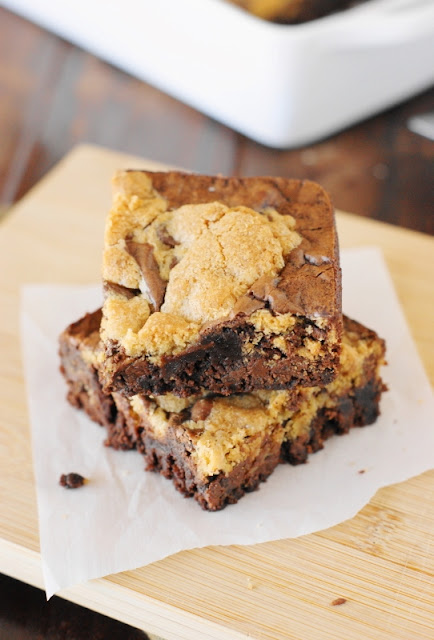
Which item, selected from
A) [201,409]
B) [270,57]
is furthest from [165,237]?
[270,57]

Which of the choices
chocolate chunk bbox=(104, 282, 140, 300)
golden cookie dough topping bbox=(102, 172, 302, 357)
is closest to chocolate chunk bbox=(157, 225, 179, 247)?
golden cookie dough topping bbox=(102, 172, 302, 357)

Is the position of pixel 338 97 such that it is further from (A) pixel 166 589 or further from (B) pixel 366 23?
(A) pixel 166 589

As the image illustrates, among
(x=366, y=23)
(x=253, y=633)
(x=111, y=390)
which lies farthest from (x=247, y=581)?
(x=366, y=23)

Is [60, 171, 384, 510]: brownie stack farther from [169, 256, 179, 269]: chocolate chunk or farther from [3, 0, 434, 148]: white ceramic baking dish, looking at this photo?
[3, 0, 434, 148]: white ceramic baking dish

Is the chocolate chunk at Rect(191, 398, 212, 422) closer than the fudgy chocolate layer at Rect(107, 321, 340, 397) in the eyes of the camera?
No

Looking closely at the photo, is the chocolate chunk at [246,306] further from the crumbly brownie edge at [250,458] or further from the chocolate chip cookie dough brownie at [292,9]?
the chocolate chip cookie dough brownie at [292,9]

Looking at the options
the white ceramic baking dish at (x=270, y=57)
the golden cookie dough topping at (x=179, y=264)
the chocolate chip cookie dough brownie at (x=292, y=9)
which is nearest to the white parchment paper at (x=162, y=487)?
the golden cookie dough topping at (x=179, y=264)

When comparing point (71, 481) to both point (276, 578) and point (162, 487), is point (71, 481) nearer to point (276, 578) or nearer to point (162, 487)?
point (162, 487)
